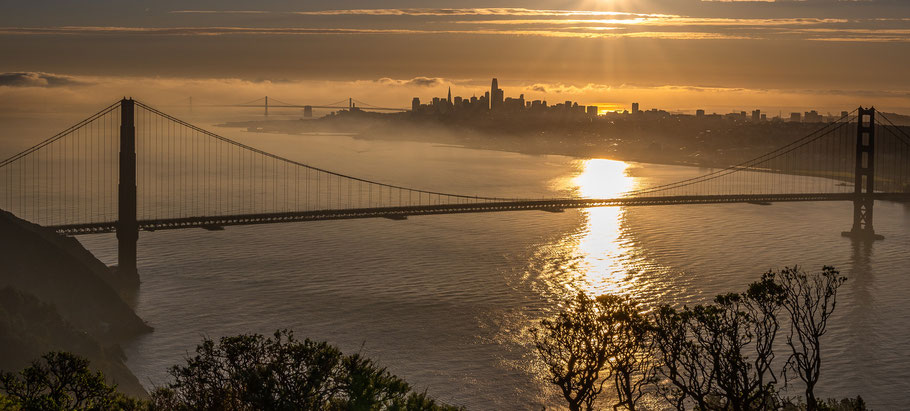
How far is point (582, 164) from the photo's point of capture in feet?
503

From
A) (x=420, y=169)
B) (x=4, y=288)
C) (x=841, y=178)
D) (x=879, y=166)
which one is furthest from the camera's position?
(x=420, y=169)

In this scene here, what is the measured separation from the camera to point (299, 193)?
95.9 m

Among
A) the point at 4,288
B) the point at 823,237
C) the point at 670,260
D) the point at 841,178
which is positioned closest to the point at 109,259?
the point at 4,288

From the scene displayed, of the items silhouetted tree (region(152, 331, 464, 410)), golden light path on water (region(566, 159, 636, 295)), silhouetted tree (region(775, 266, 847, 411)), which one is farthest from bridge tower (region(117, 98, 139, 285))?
silhouetted tree (region(775, 266, 847, 411))

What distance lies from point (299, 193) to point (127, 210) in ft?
175

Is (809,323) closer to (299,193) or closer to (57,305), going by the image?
(57,305)

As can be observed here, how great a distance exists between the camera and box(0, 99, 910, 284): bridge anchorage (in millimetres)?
44188

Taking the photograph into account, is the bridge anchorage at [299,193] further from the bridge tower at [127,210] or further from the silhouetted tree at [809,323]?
the silhouetted tree at [809,323]

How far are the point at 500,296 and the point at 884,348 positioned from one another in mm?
16108

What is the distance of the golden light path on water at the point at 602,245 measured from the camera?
146 ft

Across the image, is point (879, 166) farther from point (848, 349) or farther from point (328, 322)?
point (328, 322)

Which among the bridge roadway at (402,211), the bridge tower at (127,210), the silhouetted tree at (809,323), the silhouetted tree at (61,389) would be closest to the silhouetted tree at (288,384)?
the silhouetted tree at (61,389)

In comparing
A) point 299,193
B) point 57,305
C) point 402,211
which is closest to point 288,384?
point 57,305

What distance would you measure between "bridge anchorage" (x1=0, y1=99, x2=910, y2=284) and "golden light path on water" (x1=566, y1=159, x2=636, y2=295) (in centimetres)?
329
